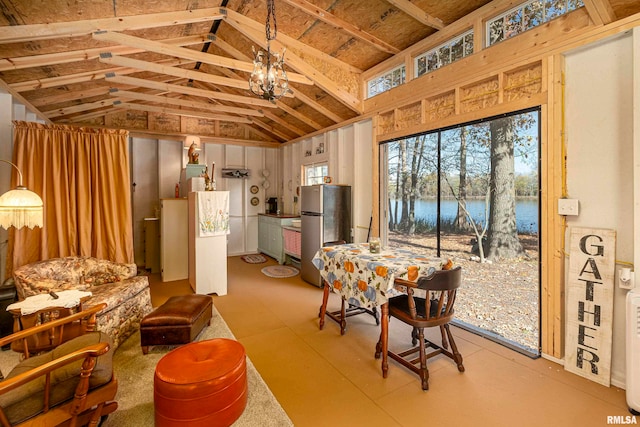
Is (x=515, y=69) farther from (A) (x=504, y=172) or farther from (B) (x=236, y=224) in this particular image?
(B) (x=236, y=224)

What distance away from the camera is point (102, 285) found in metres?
3.28

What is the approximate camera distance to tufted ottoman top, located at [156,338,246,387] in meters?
1.84

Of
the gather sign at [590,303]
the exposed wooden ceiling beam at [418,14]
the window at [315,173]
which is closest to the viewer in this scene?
the gather sign at [590,303]

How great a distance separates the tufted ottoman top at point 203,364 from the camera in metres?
1.84

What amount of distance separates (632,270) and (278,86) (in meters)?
3.52

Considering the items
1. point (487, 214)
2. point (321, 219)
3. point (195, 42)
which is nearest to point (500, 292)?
point (487, 214)

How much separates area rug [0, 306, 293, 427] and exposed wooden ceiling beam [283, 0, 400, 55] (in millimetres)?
3970

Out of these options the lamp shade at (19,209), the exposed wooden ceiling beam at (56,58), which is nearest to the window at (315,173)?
the exposed wooden ceiling beam at (56,58)

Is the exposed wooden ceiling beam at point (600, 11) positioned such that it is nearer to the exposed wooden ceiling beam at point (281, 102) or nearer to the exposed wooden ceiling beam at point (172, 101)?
the exposed wooden ceiling beam at point (281, 102)

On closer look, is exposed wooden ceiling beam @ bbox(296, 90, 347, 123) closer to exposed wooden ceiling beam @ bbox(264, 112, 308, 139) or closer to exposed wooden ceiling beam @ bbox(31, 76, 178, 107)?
exposed wooden ceiling beam @ bbox(264, 112, 308, 139)

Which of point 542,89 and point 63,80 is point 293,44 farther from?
point 63,80

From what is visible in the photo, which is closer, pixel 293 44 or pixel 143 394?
pixel 143 394

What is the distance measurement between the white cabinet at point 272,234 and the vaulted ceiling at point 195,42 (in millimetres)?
2322
